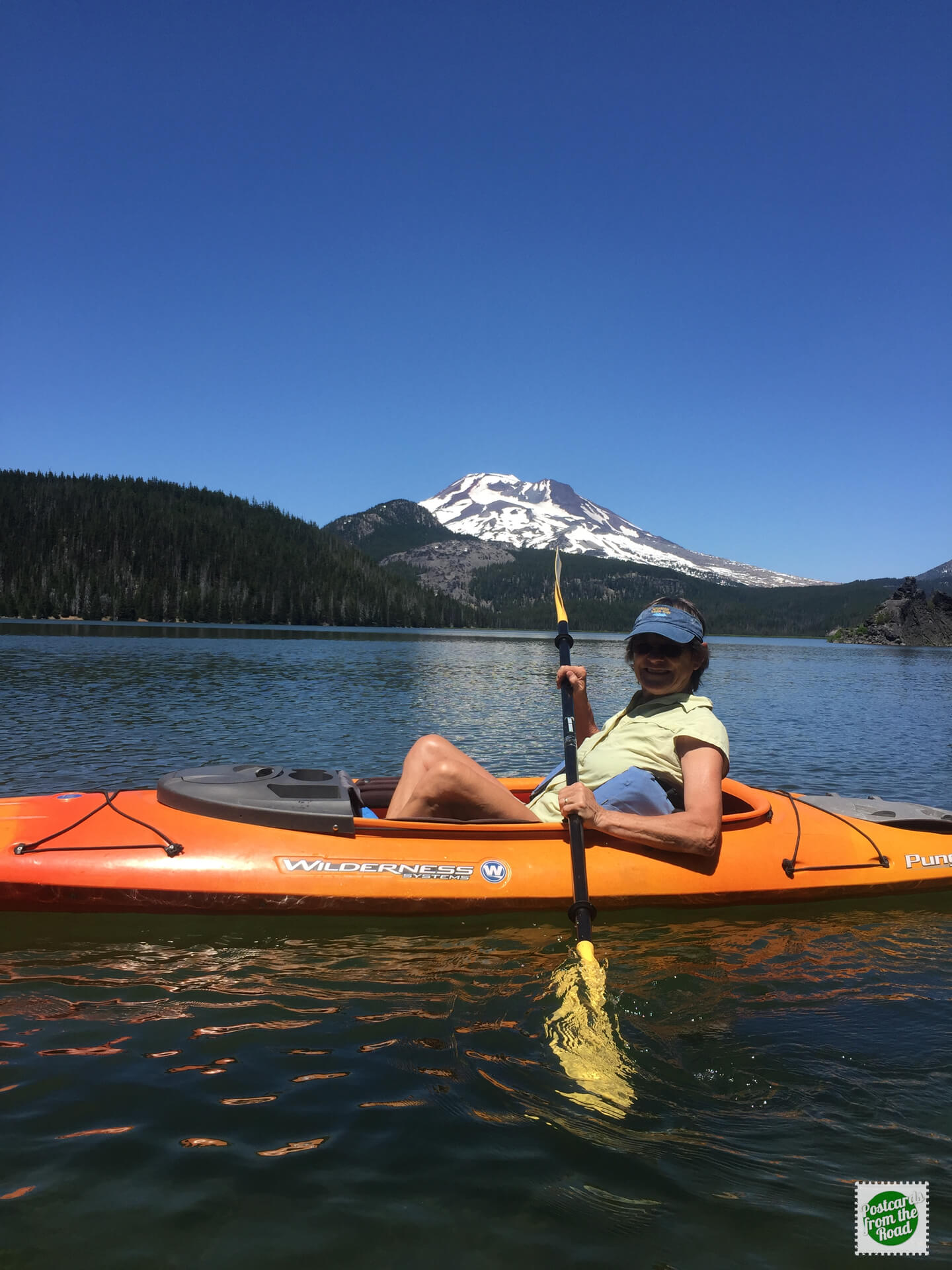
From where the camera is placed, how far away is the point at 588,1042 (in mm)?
4730

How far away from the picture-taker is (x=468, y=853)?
6.57 meters

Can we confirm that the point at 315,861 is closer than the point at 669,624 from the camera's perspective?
No

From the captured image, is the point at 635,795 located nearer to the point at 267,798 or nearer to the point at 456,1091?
the point at 456,1091

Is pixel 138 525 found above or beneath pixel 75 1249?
above

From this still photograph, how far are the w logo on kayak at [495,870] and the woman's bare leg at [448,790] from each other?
40 cm

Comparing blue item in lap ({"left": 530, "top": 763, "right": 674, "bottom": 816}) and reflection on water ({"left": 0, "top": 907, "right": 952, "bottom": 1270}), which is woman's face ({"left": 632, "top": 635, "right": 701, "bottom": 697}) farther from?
reflection on water ({"left": 0, "top": 907, "right": 952, "bottom": 1270})

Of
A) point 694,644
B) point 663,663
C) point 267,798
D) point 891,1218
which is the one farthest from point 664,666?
point 891,1218

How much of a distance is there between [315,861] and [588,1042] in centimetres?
270

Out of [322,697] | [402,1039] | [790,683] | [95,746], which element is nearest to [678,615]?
[402,1039]

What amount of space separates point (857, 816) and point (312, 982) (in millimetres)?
5783

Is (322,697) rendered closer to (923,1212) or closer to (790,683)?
(923,1212)

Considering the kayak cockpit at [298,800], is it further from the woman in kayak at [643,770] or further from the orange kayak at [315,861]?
the woman in kayak at [643,770]

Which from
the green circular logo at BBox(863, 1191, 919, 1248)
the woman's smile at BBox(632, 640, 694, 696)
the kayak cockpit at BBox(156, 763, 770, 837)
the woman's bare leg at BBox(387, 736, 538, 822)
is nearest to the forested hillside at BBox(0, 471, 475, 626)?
the kayak cockpit at BBox(156, 763, 770, 837)

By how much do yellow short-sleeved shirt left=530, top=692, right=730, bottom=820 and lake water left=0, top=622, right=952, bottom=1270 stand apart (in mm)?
1286
